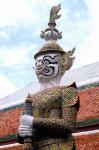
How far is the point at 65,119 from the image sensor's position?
4.45 metres

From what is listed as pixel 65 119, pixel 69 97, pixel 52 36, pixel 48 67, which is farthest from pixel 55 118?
pixel 52 36

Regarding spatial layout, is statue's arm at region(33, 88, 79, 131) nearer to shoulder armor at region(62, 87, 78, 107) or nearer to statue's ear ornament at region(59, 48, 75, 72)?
shoulder armor at region(62, 87, 78, 107)

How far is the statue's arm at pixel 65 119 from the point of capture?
4375 millimetres

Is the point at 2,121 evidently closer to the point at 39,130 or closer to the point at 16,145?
the point at 16,145

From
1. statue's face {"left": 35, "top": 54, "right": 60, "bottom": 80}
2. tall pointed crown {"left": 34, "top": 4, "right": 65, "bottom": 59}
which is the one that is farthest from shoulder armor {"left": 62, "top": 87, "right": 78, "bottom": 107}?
tall pointed crown {"left": 34, "top": 4, "right": 65, "bottom": 59}

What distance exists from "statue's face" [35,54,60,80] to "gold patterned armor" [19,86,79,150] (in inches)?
8.1

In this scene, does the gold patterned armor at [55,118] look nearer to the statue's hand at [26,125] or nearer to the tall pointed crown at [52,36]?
the statue's hand at [26,125]

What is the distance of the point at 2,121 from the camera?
11.6 m

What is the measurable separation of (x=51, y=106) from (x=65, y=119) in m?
0.23

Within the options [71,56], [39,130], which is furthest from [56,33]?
[39,130]

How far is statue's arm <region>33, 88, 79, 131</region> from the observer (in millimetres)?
4375

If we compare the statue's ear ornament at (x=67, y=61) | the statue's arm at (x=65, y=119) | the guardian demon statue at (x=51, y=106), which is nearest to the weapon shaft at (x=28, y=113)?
the guardian demon statue at (x=51, y=106)

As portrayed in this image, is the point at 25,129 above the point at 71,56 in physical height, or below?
below

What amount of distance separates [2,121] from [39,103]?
7058 mm
